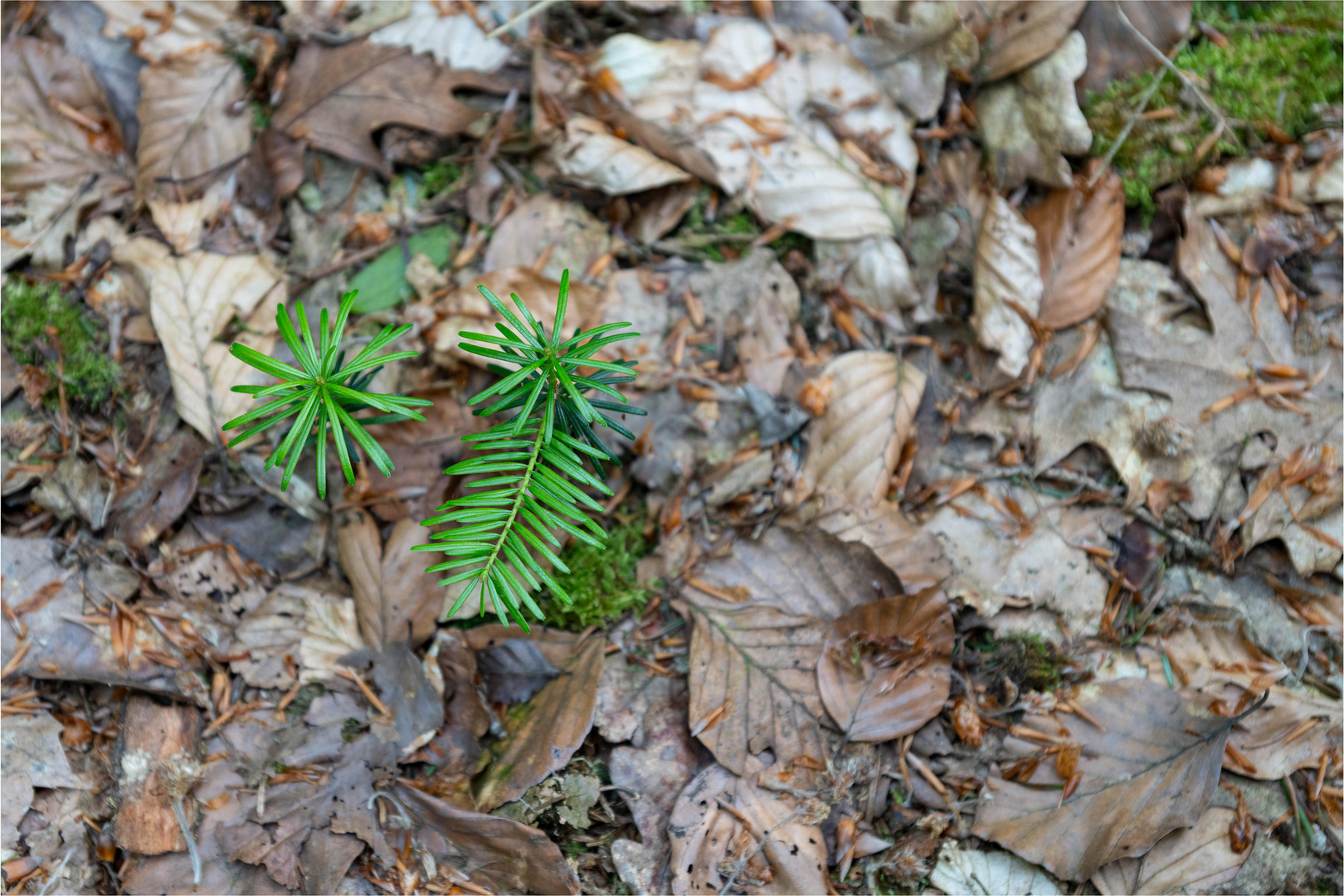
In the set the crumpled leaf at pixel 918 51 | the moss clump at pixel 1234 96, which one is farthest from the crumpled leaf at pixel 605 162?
the moss clump at pixel 1234 96

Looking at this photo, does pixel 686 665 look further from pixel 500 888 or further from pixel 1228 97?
pixel 1228 97

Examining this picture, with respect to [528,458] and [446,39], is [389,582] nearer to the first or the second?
[528,458]

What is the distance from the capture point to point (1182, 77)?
2.74m

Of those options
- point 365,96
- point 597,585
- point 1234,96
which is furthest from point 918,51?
point 597,585

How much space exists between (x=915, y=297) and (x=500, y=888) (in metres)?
2.40

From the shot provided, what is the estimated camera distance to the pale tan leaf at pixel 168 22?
290 cm

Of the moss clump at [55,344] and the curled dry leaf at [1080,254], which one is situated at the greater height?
the curled dry leaf at [1080,254]

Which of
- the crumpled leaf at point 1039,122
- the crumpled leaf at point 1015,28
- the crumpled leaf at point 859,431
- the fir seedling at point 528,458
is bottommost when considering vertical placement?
the crumpled leaf at point 859,431

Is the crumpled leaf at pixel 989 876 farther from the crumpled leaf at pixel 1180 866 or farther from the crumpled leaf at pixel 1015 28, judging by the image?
the crumpled leaf at pixel 1015 28

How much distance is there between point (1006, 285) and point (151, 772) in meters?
3.26

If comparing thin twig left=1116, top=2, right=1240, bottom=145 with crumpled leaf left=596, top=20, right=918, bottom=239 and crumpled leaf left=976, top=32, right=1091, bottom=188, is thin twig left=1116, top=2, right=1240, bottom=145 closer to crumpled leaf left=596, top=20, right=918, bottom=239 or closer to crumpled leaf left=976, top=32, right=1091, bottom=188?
crumpled leaf left=976, top=32, right=1091, bottom=188

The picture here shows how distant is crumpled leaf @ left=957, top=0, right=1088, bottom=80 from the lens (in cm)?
274

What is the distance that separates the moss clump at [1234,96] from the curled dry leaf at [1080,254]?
163 mm

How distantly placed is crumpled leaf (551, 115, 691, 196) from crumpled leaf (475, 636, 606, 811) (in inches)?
63.4
